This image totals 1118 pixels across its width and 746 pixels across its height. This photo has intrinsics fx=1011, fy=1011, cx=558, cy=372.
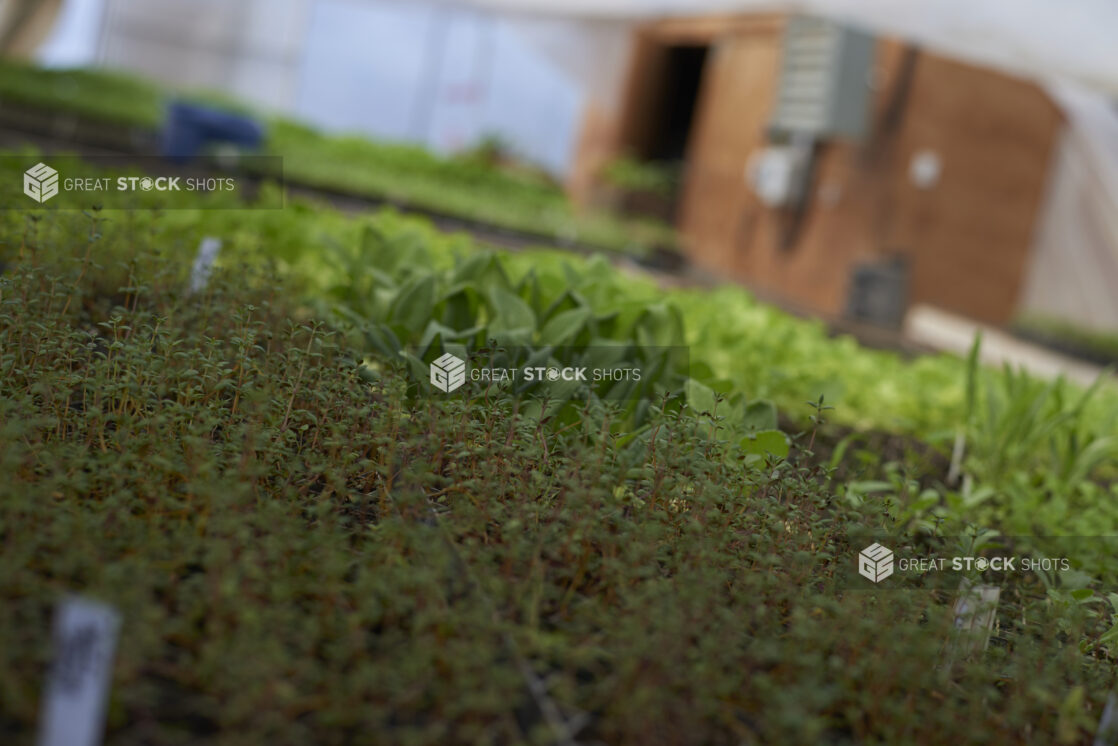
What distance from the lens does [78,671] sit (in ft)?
3.03

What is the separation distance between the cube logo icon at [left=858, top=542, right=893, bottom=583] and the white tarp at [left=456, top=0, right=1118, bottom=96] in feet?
11.8

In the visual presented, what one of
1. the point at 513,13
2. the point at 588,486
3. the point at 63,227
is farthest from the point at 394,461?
the point at 513,13

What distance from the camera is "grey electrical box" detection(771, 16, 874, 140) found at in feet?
24.5

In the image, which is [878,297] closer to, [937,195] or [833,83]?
[937,195]

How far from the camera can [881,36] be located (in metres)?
7.69

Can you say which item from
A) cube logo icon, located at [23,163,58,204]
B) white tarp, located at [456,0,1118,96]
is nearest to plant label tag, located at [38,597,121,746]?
cube logo icon, located at [23,163,58,204]

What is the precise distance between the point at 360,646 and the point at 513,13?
10914 millimetres

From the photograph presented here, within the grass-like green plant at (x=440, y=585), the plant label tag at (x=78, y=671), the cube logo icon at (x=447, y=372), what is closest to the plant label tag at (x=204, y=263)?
the grass-like green plant at (x=440, y=585)

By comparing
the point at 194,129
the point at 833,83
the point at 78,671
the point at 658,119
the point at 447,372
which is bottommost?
the point at 78,671

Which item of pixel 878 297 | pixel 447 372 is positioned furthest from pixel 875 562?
pixel 878 297

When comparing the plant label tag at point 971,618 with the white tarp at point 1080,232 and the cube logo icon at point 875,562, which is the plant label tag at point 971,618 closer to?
the cube logo icon at point 875,562

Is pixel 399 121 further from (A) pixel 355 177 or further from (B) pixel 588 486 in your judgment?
(B) pixel 588 486

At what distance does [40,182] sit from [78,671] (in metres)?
2.25

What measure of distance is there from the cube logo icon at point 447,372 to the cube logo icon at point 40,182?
4.82ft
